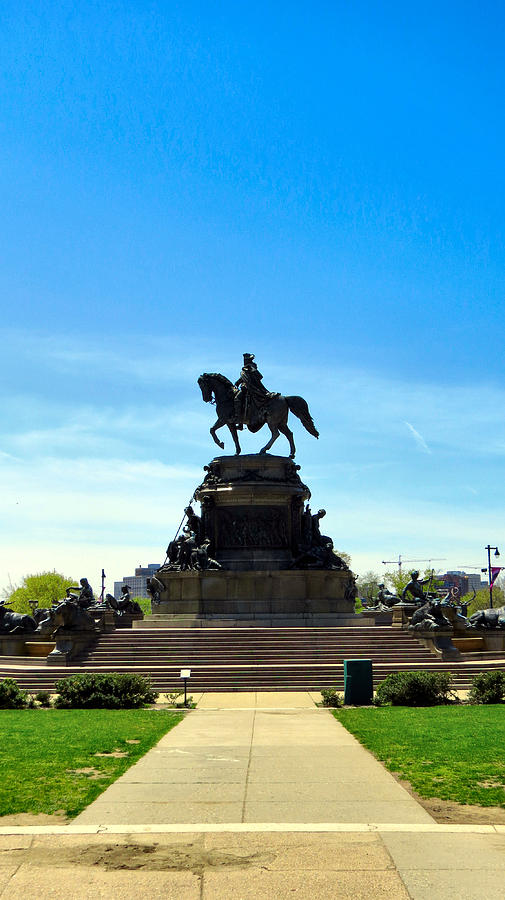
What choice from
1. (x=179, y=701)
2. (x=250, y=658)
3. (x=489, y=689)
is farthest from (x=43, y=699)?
(x=489, y=689)

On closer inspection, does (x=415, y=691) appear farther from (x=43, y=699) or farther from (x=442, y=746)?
(x=43, y=699)

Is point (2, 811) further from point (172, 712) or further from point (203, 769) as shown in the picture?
point (172, 712)

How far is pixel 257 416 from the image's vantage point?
43.7m

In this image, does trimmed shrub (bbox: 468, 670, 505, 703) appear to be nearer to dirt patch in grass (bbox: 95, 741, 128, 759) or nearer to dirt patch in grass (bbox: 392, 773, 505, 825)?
dirt patch in grass (bbox: 95, 741, 128, 759)

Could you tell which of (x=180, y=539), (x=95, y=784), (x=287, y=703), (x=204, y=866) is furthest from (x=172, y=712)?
(x=180, y=539)

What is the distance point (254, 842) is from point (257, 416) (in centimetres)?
3572

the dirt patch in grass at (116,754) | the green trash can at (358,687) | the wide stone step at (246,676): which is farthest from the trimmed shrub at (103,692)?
the dirt patch in grass at (116,754)

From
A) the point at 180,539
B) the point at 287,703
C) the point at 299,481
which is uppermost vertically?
the point at 299,481

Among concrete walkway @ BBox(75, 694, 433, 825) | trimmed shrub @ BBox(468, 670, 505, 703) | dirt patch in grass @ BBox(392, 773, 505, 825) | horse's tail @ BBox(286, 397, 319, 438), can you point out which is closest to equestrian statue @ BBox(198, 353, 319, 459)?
horse's tail @ BBox(286, 397, 319, 438)

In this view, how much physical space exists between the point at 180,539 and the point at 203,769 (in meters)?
26.9

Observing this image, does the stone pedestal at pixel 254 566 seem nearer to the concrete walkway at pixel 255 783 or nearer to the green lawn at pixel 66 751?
the green lawn at pixel 66 751

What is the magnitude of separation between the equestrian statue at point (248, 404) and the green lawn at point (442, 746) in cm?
2492

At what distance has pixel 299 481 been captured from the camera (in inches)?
1650

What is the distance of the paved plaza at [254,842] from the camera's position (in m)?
7.07
